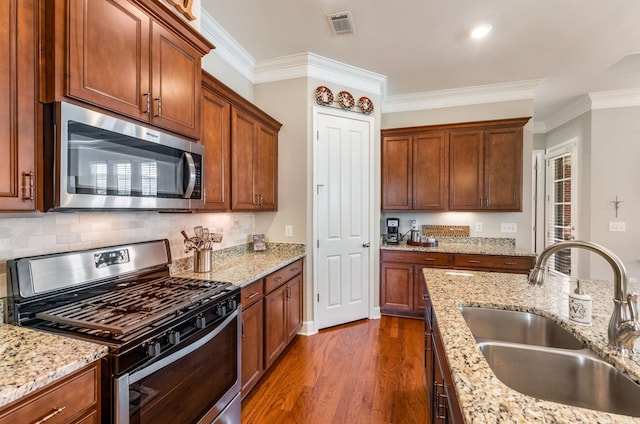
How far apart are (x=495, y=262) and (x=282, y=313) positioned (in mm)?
2457

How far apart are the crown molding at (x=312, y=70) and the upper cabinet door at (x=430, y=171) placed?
1.00 meters

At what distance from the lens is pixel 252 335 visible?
2086 millimetres

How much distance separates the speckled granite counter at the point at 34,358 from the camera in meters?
0.82

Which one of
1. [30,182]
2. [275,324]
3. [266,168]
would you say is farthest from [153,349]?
[266,168]

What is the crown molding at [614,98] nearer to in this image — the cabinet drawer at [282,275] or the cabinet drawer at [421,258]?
the cabinet drawer at [421,258]

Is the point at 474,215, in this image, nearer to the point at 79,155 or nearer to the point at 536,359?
the point at 536,359

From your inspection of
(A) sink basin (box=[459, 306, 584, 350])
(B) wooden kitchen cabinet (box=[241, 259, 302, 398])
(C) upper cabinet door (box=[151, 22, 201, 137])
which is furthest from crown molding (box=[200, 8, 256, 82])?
(A) sink basin (box=[459, 306, 584, 350])

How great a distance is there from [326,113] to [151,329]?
8.96 feet

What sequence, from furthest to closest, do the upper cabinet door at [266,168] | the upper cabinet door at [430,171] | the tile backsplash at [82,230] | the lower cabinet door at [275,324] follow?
the upper cabinet door at [430,171]
the upper cabinet door at [266,168]
the lower cabinet door at [275,324]
the tile backsplash at [82,230]

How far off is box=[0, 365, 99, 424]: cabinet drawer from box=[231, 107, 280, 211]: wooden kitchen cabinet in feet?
4.99

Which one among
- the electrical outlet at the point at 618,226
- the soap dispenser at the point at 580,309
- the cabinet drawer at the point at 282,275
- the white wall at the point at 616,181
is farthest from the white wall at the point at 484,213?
the soap dispenser at the point at 580,309

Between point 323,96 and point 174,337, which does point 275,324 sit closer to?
point 174,337

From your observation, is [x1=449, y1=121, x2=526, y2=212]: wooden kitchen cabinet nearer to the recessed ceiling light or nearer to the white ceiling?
the white ceiling

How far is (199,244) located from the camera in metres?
2.11
